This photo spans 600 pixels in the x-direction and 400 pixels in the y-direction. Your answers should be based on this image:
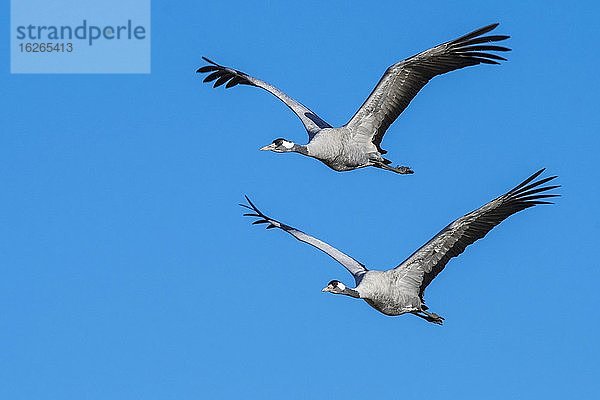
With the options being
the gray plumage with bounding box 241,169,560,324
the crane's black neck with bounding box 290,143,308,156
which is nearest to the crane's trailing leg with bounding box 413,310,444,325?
the gray plumage with bounding box 241,169,560,324

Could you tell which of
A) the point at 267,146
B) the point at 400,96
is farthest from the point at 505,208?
the point at 267,146

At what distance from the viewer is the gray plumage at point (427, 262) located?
3150 cm

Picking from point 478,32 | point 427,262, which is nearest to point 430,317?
point 427,262

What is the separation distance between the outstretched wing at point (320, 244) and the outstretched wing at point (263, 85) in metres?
2.35

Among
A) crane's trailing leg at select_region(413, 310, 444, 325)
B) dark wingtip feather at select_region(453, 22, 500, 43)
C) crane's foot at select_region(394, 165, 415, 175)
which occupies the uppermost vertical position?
dark wingtip feather at select_region(453, 22, 500, 43)

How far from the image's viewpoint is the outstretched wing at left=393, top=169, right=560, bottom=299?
31500 mm

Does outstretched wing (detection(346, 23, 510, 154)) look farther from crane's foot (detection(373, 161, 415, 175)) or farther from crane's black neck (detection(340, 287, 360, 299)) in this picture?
crane's black neck (detection(340, 287, 360, 299))

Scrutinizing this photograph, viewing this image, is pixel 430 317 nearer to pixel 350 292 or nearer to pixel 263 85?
pixel 350 292

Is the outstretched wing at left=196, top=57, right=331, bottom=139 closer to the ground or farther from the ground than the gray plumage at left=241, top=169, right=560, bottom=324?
farther from the ground

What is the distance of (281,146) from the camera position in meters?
32.8

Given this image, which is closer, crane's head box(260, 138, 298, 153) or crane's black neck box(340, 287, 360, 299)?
crane's black neck box(340, 287, 360, 299)

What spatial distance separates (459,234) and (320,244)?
3586 mm

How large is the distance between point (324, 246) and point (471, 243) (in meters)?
3.58

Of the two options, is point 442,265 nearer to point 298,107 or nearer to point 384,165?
point 384,165
